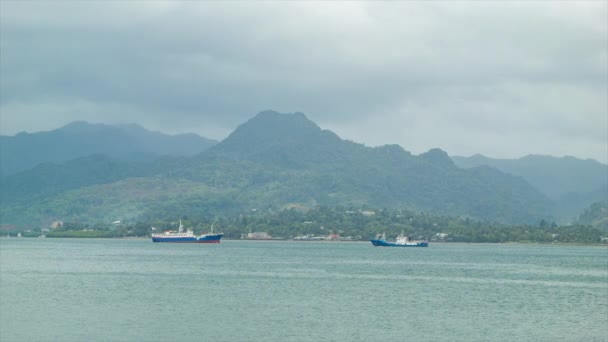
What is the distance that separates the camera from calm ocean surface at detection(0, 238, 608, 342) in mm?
68625

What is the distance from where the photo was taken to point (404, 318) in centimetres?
7856

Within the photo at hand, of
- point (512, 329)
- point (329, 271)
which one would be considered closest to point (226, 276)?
point (329, 271)

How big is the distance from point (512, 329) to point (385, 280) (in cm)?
5086

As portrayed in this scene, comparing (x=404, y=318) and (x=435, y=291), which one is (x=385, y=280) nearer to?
(x=435, y=291)

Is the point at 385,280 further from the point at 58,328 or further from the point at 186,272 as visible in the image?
the point at 58,328

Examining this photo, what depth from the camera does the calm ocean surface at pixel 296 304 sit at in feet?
225

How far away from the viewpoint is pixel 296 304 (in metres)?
88.3

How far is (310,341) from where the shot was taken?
211 feet

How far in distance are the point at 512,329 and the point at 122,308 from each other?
130ft

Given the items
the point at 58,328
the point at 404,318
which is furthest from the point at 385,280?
the point at 58,328

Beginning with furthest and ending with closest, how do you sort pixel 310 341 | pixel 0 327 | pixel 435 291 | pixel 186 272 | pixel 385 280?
pixel 186 272 < pixel 385 280 < pixel 435 291 < pixel 0 327 < pixel 310 341

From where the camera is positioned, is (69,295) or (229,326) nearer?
(229,326)

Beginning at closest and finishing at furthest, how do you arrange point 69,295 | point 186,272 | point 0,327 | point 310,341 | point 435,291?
1. point 310,341
2. point 0,327
3. point 69,295
4. point 435,291
5. point 186,272

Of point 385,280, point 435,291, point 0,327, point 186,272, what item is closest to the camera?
point 0,327
